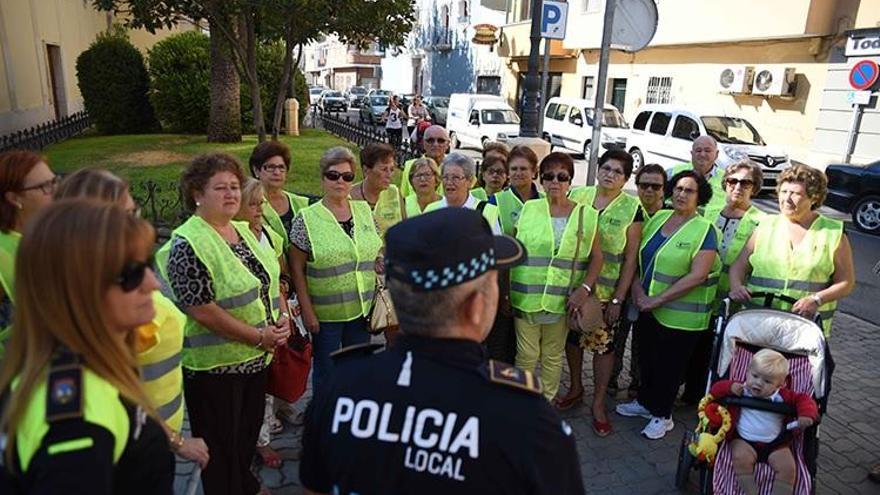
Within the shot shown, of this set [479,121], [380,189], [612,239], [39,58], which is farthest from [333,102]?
[612,239]

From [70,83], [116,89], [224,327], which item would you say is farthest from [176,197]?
[70,83]

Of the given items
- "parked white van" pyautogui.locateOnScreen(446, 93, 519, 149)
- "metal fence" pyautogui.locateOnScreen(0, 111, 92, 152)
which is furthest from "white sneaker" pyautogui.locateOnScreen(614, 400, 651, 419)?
"parked white van" pyautogui.locateOnScreen(446, 93, 519, 149)

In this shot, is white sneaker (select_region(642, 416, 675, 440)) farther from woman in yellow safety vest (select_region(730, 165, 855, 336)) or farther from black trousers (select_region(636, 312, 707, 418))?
woman in yellow safety vest (select_region(730, 165, 855, 336))

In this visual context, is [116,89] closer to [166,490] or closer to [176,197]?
[176,197]

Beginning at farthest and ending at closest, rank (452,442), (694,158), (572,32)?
(572,32) < (694,158) < (452,442)

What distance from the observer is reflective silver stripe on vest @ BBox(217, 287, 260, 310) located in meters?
2.76

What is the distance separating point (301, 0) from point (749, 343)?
23.5ft

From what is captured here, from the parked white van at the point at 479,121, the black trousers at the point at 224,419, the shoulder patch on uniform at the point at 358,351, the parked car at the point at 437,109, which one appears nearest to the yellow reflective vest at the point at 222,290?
the black trousers at the point at 224,419

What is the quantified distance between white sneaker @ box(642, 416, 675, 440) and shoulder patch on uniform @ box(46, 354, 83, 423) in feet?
12.1

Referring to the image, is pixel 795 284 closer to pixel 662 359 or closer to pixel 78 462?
pixel 662 359

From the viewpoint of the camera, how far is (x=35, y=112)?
1839cm

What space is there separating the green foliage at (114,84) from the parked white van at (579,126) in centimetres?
1310

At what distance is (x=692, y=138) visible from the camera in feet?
46.6

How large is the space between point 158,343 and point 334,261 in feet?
4.62
